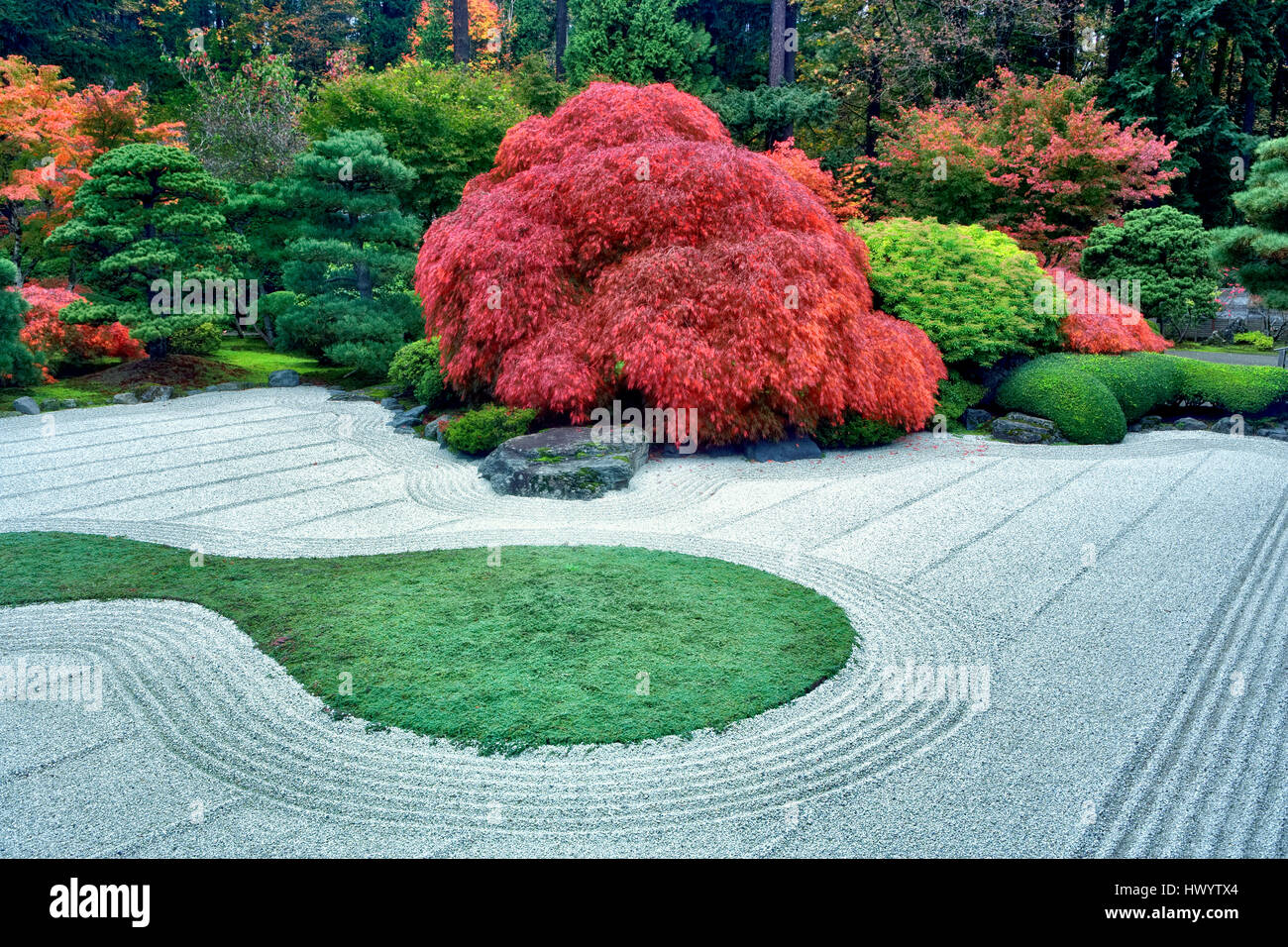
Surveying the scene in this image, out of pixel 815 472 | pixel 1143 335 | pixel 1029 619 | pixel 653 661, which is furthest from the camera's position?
pixel 1143 335

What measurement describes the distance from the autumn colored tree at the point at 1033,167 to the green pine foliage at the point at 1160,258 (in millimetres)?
1132

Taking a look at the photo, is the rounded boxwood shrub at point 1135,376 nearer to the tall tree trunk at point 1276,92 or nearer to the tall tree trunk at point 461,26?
the tall tree trunk at point 461,26

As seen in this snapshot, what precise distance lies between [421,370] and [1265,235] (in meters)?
12.5

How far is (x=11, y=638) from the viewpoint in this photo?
16.5 ft

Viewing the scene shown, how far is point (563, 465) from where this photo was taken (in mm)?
8703

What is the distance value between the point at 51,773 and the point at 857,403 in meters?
8.37

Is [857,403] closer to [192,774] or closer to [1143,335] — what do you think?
[1143,335]

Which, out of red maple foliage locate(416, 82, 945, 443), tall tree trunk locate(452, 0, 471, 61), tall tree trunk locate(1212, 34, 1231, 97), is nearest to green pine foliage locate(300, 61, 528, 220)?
tall tree trunk locate(452, 0, 471, 61)

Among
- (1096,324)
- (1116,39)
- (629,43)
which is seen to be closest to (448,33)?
(629,43)

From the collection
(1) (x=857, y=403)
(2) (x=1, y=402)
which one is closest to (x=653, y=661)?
(1) (x=857, y=403)

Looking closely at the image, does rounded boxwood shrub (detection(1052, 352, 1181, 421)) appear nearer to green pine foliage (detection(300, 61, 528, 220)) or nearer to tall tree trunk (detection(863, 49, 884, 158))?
tall tree trunk (detection(863, 49, 884, 158))

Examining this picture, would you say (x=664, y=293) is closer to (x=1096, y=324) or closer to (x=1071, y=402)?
(x=1071, y=402)

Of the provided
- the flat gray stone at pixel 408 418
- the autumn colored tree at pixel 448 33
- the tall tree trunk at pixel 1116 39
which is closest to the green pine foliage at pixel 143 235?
the flat gray stone at pixel 408 418
